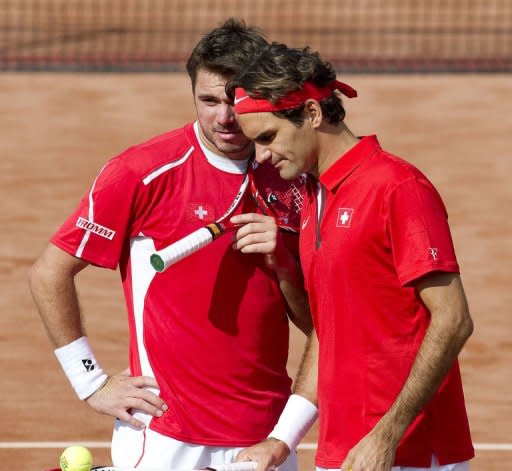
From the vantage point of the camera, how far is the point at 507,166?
1586 centimetres

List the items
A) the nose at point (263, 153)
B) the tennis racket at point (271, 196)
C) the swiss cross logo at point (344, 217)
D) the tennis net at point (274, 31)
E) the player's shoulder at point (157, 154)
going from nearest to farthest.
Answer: the swiss cross logo at point (344, 217), the nose at point (263, 153), the player's shoulder at point (157, 154), the tennis racket at point (271, 196), the tennis net at point (274, 31)

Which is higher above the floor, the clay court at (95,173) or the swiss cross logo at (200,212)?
the swiss cross logo at (200,212)

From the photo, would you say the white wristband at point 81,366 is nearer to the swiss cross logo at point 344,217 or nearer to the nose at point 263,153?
the nose at point 263,153

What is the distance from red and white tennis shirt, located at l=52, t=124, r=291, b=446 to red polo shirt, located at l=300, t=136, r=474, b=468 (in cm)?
69

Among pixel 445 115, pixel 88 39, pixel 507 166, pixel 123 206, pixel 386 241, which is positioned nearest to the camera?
pixel 386 241

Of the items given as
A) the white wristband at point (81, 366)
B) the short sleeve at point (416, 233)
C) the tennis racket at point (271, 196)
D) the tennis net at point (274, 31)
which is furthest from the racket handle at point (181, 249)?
the tennis net at point (274, 31)

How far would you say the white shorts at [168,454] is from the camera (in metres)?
5.98

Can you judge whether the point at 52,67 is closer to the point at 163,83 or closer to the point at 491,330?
the point at 163,83

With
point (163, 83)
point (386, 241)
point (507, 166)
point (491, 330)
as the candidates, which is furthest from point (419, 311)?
point (163, 83)

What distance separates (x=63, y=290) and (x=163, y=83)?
1308 centimetres

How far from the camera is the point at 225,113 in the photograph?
226 inches

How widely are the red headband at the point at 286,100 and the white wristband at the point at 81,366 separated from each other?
4.56 ft

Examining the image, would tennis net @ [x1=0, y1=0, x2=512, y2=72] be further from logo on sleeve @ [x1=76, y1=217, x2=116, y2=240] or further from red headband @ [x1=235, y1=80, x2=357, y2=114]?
red headband @ [x1=235, y1=80, x2=357, y2=114]

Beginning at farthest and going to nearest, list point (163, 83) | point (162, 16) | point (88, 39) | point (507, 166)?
point (162, 16) < point (88, 39) < point (163, 83) < point (507, 166)
